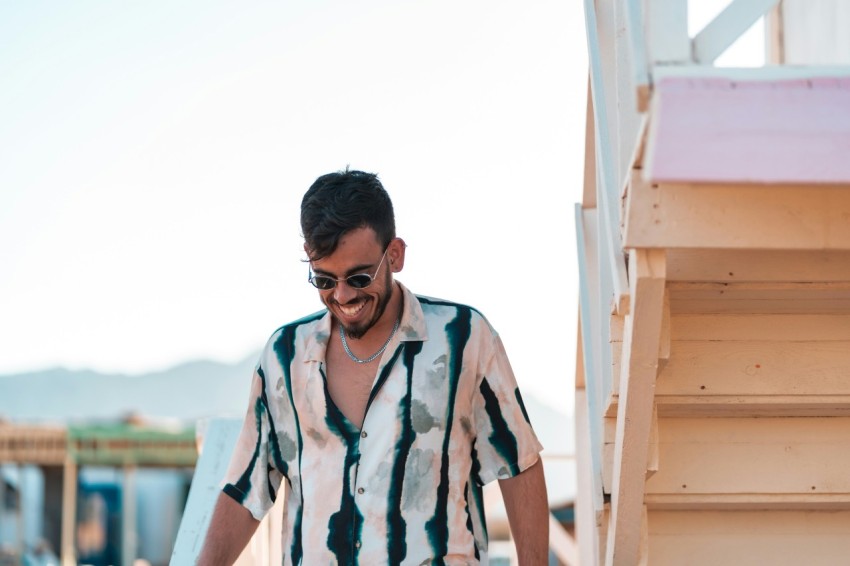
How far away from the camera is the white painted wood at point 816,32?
15.8 feet

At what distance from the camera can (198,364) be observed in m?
54.5

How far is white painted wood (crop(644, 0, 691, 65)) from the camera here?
8.37 ft

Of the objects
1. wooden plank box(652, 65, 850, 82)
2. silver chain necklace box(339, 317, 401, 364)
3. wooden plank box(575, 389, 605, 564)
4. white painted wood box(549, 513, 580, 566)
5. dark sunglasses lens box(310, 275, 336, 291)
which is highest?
wooden plank box(652, 65, 850, 82)

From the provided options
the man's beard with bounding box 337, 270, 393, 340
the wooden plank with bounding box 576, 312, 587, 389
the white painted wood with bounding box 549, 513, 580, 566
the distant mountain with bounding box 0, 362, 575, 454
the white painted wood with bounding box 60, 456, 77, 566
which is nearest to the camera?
the man's beard with bounding box 337, 270, 393, 340

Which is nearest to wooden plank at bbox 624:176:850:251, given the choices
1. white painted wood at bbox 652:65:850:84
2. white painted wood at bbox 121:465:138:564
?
white painted wood at bbox 652:65:850:84

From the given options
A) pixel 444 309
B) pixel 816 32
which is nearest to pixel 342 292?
pixel 444 309

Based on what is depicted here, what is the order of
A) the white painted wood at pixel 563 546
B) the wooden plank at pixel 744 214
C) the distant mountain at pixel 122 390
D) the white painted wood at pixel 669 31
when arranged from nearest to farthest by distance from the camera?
the wooden plank at pixel 744 214
the white painted wood at pixel 669 31
the white painted wood at pixel 563 546
the distant mountain at pixel 122 390

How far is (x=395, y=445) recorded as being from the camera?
3.00m

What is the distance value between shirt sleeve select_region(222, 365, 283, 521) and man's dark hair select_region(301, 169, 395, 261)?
0.50 m

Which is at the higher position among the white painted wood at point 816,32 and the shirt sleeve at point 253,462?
the white painted wood at point 816,32

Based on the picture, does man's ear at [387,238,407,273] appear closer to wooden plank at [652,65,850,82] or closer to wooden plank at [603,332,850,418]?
wooden plank at [603,332,850,418]

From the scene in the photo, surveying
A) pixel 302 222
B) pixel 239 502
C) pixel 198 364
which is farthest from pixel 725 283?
pixel 198 364

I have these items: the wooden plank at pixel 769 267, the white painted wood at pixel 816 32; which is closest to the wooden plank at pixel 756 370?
the wooden plank at pixel 769 267

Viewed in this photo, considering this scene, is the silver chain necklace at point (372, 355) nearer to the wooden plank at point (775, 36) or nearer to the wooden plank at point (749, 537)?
the wooden plank at point (749, 537)
